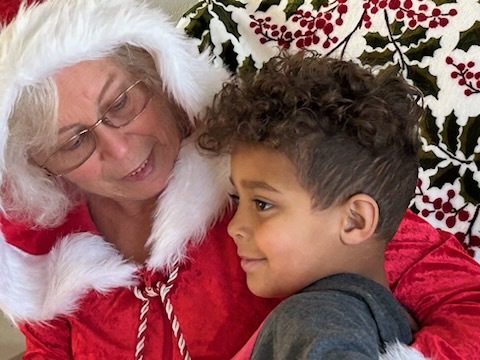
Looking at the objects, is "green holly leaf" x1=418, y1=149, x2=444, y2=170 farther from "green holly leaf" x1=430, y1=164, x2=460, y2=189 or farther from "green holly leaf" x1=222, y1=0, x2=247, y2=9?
"green holly leaf" x1=222, y1=0, x2=247, y2=9

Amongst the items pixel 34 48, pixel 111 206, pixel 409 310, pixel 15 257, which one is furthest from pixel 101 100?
pixel 409 310

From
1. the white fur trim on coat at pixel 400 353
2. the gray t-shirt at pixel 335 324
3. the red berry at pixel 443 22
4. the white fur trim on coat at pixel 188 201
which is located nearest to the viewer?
the gray t-shirt at pixel 335 324

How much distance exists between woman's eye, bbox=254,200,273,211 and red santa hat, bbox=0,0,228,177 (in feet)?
0.95

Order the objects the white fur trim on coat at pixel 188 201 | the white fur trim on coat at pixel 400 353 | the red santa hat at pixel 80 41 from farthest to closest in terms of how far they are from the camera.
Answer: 1. the white fur trim on coat at pixel 188 201
2. the red santa hat at pixel 80 41
3. the white fur trim on coat at pixel 400 353

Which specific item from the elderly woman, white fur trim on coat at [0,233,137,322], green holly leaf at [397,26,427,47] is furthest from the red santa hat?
green holly leaf at [397,26,427,47]

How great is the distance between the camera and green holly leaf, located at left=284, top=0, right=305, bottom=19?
4.76 feet

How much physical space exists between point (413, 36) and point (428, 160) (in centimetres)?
24

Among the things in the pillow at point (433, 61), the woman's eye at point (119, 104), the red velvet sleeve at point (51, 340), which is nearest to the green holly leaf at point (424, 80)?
the pillow at point (433, 61)

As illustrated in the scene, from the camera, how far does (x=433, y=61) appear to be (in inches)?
52.2

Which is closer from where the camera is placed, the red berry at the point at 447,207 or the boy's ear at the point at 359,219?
the boy's ear at the point at 359,219

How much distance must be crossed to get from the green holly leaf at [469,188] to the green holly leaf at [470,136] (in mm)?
39

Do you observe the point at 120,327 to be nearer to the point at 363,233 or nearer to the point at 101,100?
the point at 101,100

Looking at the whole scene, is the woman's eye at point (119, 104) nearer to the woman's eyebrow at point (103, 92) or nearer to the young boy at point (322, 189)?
the woman's eyebrow at point (103, 92)

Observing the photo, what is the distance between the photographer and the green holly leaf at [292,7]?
1452 mm
